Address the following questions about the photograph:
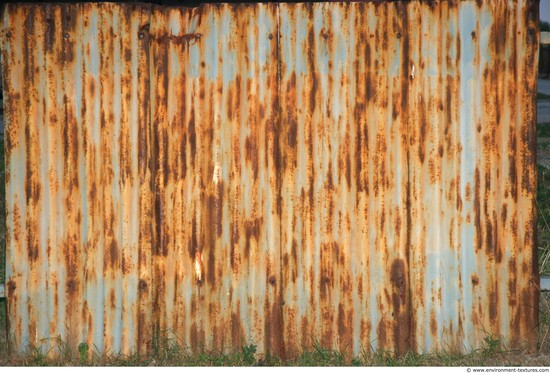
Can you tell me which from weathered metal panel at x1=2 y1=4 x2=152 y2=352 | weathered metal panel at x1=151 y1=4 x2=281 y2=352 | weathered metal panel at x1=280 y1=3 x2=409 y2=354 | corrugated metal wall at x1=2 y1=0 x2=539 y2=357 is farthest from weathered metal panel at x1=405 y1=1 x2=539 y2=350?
weathered metal panel at x1=2 y1=4 x2=152 y2=352

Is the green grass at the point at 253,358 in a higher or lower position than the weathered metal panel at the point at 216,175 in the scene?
lower

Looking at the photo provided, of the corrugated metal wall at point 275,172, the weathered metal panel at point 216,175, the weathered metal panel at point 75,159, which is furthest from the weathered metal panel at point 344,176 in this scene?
the weathered metal panel at point 75,159

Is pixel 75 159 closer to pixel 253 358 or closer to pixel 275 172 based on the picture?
pixel 275 172

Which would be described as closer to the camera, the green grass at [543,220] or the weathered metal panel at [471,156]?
the weathered metal panel at [471,156]

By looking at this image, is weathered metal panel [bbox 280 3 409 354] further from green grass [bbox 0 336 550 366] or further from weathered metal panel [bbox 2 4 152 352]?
weathered metal panel [bbox 2 4 152 352]

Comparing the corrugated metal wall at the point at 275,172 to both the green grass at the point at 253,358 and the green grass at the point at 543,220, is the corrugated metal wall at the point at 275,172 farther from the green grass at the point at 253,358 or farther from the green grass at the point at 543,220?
the green grass at the point at 543,220

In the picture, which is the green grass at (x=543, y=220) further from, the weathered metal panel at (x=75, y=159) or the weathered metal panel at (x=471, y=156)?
the weathered metal panel at (x=75, y=159)

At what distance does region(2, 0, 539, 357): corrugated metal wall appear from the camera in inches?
179

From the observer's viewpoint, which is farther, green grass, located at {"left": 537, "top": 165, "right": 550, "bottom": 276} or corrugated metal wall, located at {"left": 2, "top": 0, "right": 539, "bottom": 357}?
green grass, located at {"left": 537, "top": 165, "right": 550, "bottom": 276}

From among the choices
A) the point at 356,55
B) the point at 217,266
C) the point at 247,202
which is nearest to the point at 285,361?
the point at 217,266

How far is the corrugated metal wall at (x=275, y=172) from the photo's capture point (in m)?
4.56

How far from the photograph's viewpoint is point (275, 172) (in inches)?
180

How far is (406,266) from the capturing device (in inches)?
181

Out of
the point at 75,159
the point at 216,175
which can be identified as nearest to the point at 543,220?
the point at 216,175
